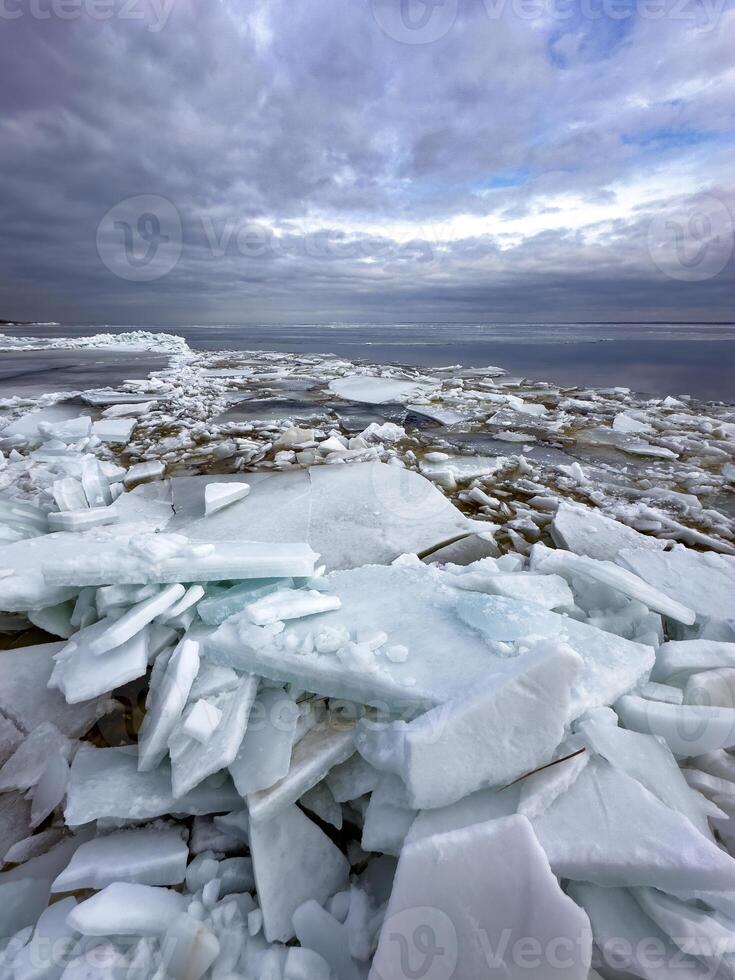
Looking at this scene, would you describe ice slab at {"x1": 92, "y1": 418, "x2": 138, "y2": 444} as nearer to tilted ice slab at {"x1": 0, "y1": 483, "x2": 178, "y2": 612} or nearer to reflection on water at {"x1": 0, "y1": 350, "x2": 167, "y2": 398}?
tilted ice slab at {"x1": 0, "y1": 483, "x2": 178, "y2": 612}

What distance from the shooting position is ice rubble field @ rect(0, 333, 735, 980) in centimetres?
77

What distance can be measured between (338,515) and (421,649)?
4.67 ft

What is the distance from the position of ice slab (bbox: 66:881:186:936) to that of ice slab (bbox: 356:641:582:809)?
517 mm

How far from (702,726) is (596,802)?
35 centimetres

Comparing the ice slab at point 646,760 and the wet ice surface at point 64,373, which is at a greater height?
the ice slab at point 646,760

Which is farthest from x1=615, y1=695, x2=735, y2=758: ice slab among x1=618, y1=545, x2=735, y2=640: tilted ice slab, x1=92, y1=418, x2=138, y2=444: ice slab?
x1=92, y1=418, x2=138, y2=444: ice slab

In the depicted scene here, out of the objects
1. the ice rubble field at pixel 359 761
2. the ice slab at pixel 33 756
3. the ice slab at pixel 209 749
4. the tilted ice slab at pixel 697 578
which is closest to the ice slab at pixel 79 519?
the ice rubble field at pixel 359 761

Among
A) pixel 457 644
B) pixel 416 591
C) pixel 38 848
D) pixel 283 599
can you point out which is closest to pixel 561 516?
pixel 416 591

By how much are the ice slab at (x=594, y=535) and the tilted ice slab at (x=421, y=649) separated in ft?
3.27

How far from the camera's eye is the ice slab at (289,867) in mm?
895

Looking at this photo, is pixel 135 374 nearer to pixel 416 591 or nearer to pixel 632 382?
pixel 416 591

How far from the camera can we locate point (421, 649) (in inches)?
51.6

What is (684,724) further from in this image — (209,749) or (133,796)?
(133,796)

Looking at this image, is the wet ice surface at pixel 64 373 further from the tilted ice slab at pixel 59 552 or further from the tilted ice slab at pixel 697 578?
the tilted ice slab at pixel 697 578
